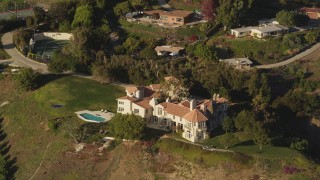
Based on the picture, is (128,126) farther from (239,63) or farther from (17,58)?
(17,58)

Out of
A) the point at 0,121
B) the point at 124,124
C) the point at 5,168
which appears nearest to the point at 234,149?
the point at 124,124

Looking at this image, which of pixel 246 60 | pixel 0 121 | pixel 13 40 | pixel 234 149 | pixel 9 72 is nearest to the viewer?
pixel 234 149

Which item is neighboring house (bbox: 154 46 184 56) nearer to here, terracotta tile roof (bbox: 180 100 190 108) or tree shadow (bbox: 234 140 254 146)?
A: terracotta tile roof (bbox: 180 100 190 108)

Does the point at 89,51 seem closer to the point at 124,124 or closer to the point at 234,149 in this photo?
the point at 124,124

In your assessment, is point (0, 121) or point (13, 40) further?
point (13, 40)

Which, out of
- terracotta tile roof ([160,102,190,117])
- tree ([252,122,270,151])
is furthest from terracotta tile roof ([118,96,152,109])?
tree ([252,122,270,151])

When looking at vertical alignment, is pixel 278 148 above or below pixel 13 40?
below
